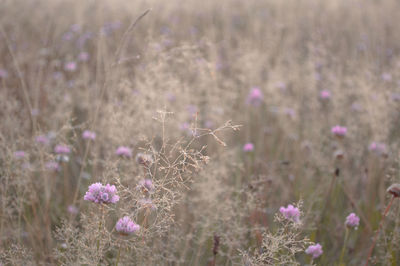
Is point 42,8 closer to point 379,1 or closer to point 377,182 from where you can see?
point 377,182

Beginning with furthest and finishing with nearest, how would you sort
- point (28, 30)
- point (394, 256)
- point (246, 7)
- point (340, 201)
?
point (246, 7)
point (28, 30)
point (340, 201)
point (394, 256)

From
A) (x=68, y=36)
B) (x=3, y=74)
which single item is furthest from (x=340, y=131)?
(x=68, y=36)

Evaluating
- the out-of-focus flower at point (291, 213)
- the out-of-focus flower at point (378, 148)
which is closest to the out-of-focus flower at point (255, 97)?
the out-of-focus flower at point (378, 148)

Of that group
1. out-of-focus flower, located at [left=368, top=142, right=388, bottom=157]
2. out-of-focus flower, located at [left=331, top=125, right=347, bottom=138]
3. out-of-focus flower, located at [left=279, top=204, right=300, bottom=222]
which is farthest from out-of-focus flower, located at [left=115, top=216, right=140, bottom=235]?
out-of-focus flower, located at [left=368, top=142, right=388, bottom=157]

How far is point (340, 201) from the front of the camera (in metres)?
2.39

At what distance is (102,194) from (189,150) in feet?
0.98

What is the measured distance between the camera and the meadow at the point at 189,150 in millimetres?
1410

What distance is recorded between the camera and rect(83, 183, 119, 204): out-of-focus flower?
1.19m

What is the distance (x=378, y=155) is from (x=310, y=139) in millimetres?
549

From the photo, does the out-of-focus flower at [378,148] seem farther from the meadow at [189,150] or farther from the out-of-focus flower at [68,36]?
the out-of-focus flower at [68,36]

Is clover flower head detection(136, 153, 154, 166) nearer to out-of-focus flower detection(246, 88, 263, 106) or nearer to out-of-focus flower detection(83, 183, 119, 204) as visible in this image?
out-of-focus flower detection(83, 183, 119, 204)

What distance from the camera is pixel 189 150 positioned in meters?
1.20

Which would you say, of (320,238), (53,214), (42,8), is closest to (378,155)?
(320,238)

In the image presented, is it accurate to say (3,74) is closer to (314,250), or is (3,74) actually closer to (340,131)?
(340,131)
